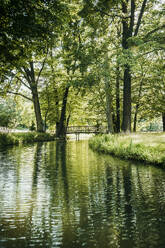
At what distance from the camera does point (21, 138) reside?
75.5 ft

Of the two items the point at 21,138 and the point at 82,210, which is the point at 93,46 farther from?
the point at 82,210

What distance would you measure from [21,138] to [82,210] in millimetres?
19218

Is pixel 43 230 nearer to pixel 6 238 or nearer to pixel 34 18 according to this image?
pixel 6 238

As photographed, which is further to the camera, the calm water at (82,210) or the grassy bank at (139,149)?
the grassy bank at (139,149)

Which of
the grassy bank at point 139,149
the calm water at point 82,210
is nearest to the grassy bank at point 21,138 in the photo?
the grassy bank at point 139,149

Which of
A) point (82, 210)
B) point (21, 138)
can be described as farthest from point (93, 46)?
point (82, 210)

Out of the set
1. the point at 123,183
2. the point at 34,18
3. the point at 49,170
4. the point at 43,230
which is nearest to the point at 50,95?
the point at 34,18

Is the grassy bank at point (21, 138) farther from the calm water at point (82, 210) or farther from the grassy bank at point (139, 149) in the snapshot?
the calm water at point (82, 210)

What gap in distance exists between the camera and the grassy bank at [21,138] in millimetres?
20219

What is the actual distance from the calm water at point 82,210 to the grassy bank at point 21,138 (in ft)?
41.7

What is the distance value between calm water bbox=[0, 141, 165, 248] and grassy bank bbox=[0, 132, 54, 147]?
12715 mm

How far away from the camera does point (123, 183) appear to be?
6910 mm

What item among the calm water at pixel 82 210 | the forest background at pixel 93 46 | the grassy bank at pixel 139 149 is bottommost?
the calm water at pixel 82 210

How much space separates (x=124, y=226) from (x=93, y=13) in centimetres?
1528
